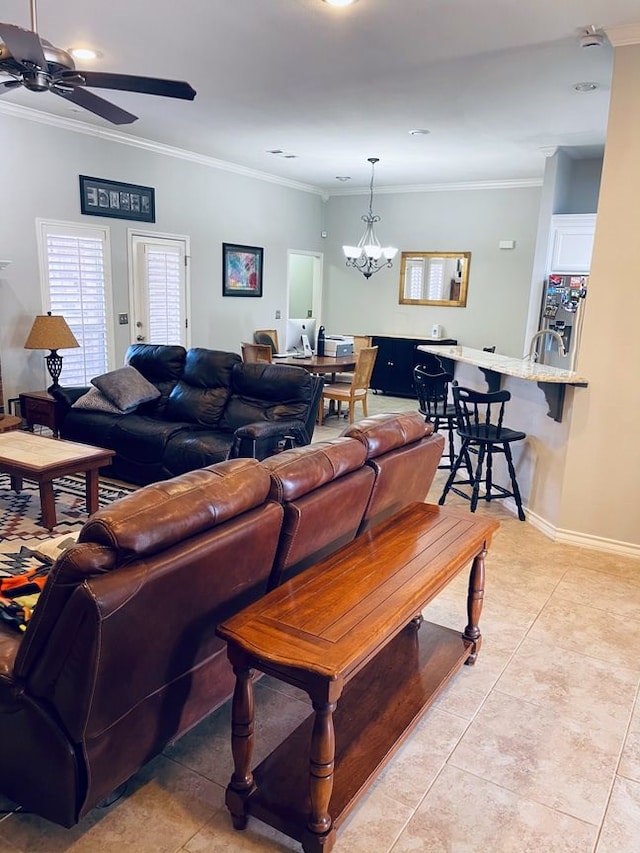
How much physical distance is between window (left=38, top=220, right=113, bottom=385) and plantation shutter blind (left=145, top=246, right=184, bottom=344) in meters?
0.58

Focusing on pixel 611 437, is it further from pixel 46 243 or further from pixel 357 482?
pixel 46 243

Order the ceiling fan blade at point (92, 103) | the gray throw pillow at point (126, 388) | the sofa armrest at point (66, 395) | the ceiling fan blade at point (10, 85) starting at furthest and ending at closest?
1. the sofa armrest at point (66, 395)
2. the gray throw pillow at point (126, 388)
3. the ceiling fan blade at point (92, 103)
4. the ceiling fan blade at point (10, 85)

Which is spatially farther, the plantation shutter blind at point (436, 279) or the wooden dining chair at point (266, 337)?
the plantation shutter blind at point (436, 279)

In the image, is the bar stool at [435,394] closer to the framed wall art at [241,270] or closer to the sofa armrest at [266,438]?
the sofa armrest at [266,438]

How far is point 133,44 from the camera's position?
3.79 m

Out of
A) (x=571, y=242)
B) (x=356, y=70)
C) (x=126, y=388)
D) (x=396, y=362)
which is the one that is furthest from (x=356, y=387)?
(x=356, y=70)

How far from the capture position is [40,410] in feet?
16.9

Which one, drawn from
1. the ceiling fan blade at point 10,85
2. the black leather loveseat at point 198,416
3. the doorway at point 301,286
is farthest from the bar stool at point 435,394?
the doorway at point 301,286

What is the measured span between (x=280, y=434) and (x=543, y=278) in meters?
3.58

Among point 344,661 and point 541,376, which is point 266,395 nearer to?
point 541,376

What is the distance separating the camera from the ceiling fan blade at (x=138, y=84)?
110 inches

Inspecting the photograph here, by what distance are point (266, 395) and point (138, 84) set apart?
7.75 feet

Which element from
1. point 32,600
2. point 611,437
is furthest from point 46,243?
point 611,437

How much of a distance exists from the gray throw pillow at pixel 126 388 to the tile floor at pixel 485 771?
10.0 feet
